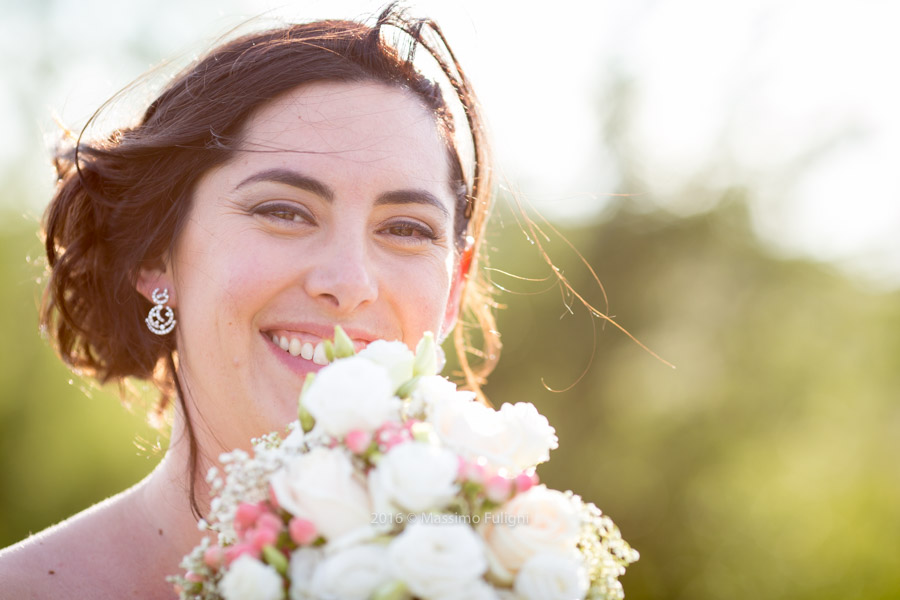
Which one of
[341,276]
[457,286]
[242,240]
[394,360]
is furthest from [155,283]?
[394,360]

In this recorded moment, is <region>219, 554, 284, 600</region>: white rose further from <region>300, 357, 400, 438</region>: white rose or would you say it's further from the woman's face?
the woman's face

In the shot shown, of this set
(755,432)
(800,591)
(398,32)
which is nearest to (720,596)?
(800,591)

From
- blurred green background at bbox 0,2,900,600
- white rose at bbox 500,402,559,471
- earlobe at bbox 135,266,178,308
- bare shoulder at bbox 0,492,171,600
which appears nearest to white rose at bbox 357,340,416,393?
white rose at bbox 500,402,559,471

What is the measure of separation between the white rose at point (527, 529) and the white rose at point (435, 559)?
0.15 meters

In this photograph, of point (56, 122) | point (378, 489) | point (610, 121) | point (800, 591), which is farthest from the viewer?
point (610, 121)

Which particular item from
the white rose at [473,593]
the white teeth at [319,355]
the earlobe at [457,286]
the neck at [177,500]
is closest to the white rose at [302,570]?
the white rose at [473,593]

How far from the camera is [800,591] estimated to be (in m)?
14.2

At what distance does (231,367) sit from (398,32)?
1838 millimetres

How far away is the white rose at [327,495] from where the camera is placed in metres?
1.64

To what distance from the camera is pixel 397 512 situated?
1.62 m

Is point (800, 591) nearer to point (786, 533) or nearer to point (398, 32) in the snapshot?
point (786, 533)

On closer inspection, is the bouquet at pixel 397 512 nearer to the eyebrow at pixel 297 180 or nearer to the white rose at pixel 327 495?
the white rose at pixel 327 495

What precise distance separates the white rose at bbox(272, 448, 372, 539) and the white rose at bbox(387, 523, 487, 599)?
15 centimetres

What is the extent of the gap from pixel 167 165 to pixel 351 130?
915 mm
